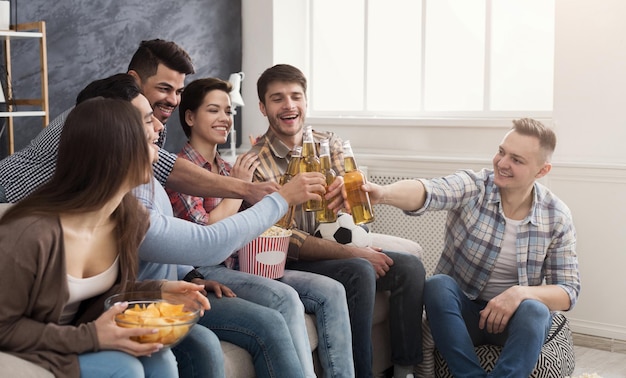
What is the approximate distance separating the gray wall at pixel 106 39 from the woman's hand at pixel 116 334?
8.19ft

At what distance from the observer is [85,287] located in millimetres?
1959

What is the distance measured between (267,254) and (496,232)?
35.4 inches

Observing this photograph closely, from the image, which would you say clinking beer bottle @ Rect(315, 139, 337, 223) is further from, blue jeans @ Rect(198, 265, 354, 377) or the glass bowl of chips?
the glass bowl of chips

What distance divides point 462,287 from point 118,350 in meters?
1.72

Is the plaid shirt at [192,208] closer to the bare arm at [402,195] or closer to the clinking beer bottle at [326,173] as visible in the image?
the clinking beer bottle at [326,173]

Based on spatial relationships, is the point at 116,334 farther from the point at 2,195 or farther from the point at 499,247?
the point at 499,247

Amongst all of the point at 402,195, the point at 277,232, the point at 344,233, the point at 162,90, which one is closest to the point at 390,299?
the point at 344,233

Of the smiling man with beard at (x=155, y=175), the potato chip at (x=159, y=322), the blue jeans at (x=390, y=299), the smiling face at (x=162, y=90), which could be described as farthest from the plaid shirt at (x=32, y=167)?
the blue jeans at (x=390, y=299)

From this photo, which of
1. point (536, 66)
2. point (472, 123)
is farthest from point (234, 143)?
point (536, 66)

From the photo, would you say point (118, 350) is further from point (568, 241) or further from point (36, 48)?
point (36, 48)

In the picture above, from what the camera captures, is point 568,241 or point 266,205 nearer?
point 266,205

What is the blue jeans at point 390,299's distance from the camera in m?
2.96

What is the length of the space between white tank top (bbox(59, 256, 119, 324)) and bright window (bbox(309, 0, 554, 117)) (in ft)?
9.92

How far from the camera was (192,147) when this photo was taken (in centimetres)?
313
